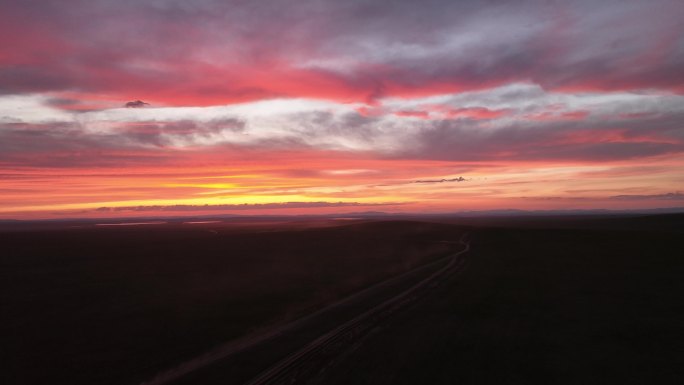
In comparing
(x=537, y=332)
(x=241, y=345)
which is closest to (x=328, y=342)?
(x=241, y=345)

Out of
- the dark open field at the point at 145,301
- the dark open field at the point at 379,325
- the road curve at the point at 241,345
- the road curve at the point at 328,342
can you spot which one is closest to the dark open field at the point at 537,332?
the dark open field at the point at 379,325

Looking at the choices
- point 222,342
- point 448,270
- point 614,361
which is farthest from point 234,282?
point 614,361

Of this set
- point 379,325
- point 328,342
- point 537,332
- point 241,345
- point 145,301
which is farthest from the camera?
point 145,301

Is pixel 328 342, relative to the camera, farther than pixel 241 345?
No

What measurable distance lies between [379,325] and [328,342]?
4010mm

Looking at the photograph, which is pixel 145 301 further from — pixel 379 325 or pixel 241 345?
pixel 379 325

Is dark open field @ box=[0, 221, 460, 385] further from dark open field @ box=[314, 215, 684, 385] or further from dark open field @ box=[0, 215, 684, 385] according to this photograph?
dark open field @ box=[314, 215, 684, 385]

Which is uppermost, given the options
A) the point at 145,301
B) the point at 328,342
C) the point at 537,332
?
the point at 328,342

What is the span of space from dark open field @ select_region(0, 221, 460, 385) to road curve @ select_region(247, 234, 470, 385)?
483 cm

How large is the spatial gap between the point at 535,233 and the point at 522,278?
49.1 m

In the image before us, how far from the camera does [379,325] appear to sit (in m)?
22.1

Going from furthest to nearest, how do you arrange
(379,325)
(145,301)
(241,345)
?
(145,301) → (379,325) → (241,345)

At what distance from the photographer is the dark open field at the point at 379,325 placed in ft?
53.9

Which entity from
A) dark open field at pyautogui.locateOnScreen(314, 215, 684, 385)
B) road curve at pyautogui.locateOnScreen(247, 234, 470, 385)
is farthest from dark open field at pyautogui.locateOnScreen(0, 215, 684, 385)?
road curve at pyautogui.locateOnScreen(247, 234, 470, 385)
